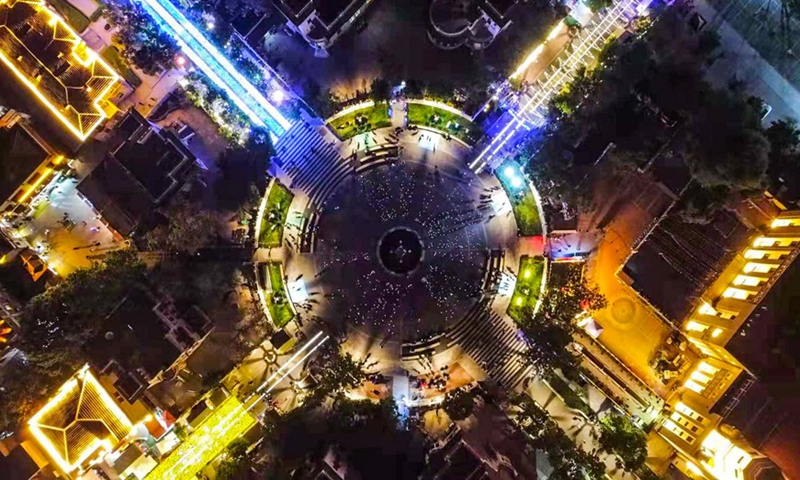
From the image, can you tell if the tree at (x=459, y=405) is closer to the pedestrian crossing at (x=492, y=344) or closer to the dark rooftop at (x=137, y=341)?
the pedestrian crossing at (x=492, y=344)

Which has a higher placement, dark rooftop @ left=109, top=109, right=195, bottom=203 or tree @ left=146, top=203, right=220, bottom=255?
dark rooftop @ left=109, top=109, right=195, bottom=203

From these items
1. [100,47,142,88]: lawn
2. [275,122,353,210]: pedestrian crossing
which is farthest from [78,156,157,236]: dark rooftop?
[275,122,353,210]: pedestrian crossing

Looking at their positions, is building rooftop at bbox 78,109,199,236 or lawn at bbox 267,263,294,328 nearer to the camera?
building rooftop at bbox 78,109,199,236

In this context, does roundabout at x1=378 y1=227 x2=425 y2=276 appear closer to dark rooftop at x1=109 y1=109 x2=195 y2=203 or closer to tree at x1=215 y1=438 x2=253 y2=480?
dark rooftop at x1=109 y1=109 x2=195 y2=203

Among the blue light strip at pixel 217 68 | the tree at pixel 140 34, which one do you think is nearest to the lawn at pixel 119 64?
the tree at pixel 140 34

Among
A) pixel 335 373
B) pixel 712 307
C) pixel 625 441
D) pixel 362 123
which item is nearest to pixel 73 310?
pixel 335 373
